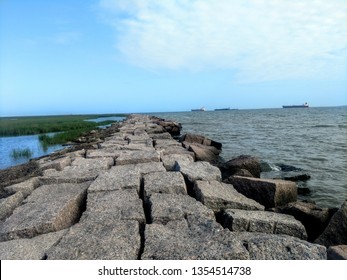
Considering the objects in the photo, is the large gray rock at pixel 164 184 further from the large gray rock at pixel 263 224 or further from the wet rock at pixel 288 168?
the wet rock at pixel 288 168

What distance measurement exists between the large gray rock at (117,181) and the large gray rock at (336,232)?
1.98 m

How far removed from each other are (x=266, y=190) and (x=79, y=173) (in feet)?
8.32

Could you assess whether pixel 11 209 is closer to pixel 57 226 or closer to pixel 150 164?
pixel 57 226

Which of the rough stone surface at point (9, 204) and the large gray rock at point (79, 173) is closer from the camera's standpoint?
the rough stone surface at point (9, 204)

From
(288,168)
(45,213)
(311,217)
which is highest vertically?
(45,213)

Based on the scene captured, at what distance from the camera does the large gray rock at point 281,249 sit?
6.88 feet

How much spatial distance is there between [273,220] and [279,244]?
604mm

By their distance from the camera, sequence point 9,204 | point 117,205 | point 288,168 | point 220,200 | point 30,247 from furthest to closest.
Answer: point 288,168, point 9,204, point 220,200, point 117,205, point 30,247

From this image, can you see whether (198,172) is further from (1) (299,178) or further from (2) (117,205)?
(1) (299,178)

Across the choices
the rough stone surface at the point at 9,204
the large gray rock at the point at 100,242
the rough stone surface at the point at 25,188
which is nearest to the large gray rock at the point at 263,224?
the large gray rock at the point at 100,242

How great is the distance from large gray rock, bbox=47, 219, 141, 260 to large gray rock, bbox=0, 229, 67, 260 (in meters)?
0.13

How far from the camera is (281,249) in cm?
216

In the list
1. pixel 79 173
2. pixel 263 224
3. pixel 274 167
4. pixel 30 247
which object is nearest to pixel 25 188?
pixel 79 173

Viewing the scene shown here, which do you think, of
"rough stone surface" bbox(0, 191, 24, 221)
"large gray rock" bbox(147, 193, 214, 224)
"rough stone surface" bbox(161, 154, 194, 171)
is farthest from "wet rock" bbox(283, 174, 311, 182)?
"rough stone surface" bbox(0, 191, 24, 221)
